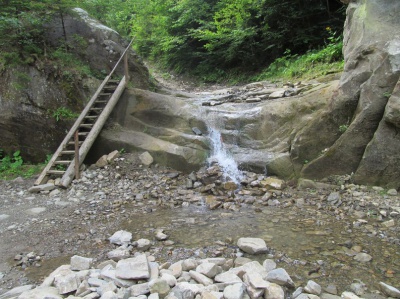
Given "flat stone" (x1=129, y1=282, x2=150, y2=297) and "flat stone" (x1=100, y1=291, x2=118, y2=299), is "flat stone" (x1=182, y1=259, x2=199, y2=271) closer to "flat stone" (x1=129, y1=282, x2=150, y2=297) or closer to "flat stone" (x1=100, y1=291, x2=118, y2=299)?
"flat stone" (x1=129, y1=282, x2=150, y2=297)

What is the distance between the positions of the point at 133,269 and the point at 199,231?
1779 millimetres

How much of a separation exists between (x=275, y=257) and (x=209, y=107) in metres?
5.73

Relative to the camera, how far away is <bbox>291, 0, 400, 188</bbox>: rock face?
6.10 m

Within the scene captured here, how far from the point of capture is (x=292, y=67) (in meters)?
12.4

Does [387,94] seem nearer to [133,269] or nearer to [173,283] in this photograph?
[173,283]

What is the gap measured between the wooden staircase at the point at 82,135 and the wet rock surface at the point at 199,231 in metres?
0.39

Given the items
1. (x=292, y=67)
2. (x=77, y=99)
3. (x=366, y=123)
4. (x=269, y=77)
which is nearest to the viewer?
(x=366, y=123)

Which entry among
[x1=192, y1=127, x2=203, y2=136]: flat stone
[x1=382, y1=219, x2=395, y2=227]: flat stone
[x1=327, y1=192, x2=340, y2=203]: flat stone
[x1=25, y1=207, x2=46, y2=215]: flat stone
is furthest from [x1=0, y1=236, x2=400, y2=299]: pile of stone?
[x1=192, y1=127, x2=203, y2=136]: flat stone

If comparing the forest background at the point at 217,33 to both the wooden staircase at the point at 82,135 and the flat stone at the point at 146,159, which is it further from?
the flat stone at the point at 146,159

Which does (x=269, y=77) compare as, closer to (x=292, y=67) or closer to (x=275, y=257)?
(x=292, y=67)

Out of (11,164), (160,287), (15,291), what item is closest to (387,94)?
(160,287)

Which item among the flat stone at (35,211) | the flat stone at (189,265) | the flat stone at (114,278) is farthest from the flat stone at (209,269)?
the flat stone at (35,211)

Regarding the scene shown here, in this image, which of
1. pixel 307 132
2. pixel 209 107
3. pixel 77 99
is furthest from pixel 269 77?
pixel 77 99

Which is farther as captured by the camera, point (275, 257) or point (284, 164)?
point (284, 164)
